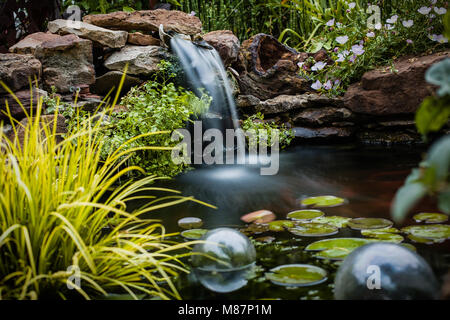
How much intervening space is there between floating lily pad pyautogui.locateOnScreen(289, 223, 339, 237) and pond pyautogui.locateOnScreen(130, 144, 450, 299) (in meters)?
0.04

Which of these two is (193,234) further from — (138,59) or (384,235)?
(138,59)

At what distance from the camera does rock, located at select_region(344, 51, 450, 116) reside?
15.7ft

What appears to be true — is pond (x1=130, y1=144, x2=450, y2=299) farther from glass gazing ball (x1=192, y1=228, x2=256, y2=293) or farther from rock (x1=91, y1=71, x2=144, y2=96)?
rock (x1=91, y1=71, x2=144, y2=96)

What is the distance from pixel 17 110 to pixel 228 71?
9.42ft

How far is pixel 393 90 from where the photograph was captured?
4973 millimetres

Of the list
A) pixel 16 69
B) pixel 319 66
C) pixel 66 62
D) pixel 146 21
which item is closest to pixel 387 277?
pixel 16 69

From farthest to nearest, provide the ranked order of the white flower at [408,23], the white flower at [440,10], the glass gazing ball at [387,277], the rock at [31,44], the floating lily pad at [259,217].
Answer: the white flower at [408,23]
the white flower at [440,10]
the rock at [31,44]
the floating lily pad at [259,217]
the glass gazing ball at [387,277]

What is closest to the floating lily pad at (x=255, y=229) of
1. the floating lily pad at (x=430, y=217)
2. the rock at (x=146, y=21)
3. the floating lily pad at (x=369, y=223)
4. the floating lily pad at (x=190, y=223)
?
the floating lily pad at (x=190, y=223)

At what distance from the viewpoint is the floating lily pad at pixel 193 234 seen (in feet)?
7.29

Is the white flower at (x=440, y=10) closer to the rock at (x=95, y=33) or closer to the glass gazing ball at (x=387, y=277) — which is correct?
the rock at (x=95, y=33)

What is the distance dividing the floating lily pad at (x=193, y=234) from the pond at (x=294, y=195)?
0.36ft

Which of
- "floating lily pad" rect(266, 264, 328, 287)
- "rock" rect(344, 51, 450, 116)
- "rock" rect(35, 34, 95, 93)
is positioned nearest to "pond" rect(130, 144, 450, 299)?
"floating lily pad" rect(266, 264, 328, 287)

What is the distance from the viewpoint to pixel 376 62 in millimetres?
5227

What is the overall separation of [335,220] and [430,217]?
55 centimetres
